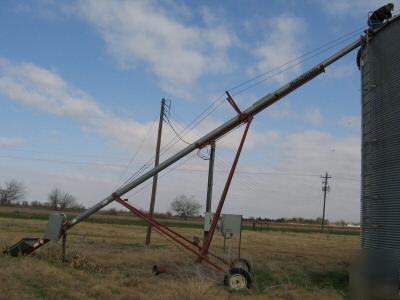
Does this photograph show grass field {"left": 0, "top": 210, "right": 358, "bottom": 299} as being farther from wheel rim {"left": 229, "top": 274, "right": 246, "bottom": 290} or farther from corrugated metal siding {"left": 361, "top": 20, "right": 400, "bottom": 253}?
corrugated metal siding {"left": 361, "top": 20, "right": 400, "bottom": 253}

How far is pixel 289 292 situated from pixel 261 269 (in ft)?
18.9

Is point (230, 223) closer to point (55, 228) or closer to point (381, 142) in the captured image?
point (381, 142)

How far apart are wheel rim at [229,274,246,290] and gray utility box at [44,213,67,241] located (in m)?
6.14

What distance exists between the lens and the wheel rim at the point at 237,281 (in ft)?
43.7

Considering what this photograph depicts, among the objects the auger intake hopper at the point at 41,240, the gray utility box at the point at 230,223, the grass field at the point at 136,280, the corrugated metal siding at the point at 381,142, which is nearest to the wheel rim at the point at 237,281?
the grass field at the point at 136,280

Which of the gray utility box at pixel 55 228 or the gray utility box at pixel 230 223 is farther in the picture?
the gray utility box at pixel 55 228

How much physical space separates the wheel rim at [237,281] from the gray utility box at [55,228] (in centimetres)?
614

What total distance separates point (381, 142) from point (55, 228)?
10474 millimetres

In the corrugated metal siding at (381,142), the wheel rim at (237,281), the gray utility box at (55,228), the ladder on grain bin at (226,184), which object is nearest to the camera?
the corrugated metal siding at (381,142)

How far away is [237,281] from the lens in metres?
13.4

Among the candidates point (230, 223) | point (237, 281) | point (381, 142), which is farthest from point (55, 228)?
point (381, 142)

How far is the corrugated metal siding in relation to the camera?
508 inches

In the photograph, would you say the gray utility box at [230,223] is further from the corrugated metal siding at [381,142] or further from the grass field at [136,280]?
the corrugated metal siding at [381,142]

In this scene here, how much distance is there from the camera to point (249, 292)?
1305 centimetres
